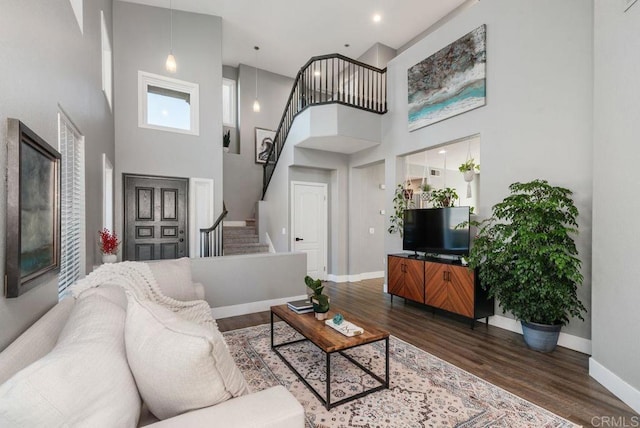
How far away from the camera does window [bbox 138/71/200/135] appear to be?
5141 millimetres

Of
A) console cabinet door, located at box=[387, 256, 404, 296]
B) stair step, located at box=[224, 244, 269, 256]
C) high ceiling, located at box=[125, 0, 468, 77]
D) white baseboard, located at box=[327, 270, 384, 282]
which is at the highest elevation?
high ceiling, located at box=[125, 0, 468, 77]

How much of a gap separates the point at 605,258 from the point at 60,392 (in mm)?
3468

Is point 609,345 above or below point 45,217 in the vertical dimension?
below

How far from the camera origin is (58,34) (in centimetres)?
196

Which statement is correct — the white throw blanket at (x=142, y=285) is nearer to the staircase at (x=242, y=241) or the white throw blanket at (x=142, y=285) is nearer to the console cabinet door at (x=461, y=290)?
the console cabinet door at (x=461, y=290)

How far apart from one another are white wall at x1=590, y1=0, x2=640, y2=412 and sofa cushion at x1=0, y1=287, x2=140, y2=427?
311 centimetres

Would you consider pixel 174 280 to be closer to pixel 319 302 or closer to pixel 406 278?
pixel 319 302

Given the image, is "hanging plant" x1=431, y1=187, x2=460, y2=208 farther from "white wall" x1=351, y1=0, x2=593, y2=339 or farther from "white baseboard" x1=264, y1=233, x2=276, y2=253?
"white baseboard" x1=264, y1=233, x2=276, y2=253

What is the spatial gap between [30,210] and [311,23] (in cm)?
598

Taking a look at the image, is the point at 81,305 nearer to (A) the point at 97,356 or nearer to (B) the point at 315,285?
(A) the point at 97,356

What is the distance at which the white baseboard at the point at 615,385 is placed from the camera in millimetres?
2064

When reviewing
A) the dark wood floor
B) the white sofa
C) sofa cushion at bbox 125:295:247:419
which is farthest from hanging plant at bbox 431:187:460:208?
sofa cushion at bbox 125:295:247:419


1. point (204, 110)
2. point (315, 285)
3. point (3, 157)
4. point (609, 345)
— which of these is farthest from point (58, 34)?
point (609, 345)

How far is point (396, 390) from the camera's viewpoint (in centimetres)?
234
